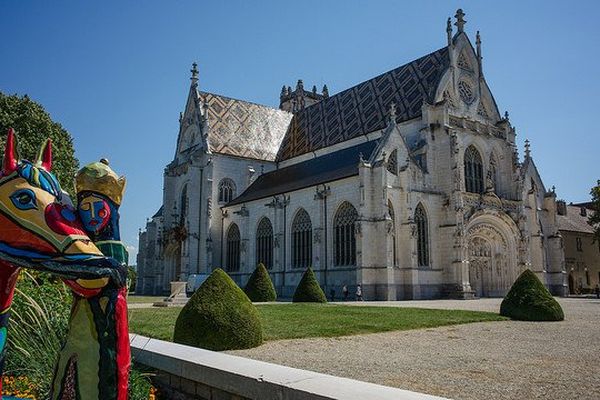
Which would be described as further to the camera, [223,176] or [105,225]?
[223,176]

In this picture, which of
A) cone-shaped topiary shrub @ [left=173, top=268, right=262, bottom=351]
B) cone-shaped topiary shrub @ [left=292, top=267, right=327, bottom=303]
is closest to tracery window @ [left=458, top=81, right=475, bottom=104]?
cone-shaped topiary shrub @ [left=292, top=267, right=327, bottom=303]

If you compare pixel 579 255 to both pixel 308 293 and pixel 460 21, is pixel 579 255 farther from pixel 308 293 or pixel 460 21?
pixel 308 293

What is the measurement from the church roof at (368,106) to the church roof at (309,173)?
161 cm

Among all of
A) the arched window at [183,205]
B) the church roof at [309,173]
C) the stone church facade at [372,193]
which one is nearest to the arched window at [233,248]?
the stone church facade at [372,193]

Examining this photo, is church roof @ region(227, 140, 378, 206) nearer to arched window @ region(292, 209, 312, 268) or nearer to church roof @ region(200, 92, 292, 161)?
arched window @ region(292, 209, 312, 268)

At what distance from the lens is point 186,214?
1474 inches

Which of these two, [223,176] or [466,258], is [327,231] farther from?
[223,176]

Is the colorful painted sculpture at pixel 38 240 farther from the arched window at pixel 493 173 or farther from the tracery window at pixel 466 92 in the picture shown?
the arched window at pixel 493 173

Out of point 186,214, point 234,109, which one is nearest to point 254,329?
point 186,214

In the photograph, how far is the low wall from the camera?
338cm

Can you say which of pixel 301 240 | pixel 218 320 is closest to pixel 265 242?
pixel 301 240

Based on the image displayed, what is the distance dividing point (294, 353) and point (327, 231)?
811 inches

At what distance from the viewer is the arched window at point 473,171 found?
104 feet

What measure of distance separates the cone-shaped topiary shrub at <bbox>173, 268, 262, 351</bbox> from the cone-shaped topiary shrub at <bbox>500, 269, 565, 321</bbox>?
958cm
